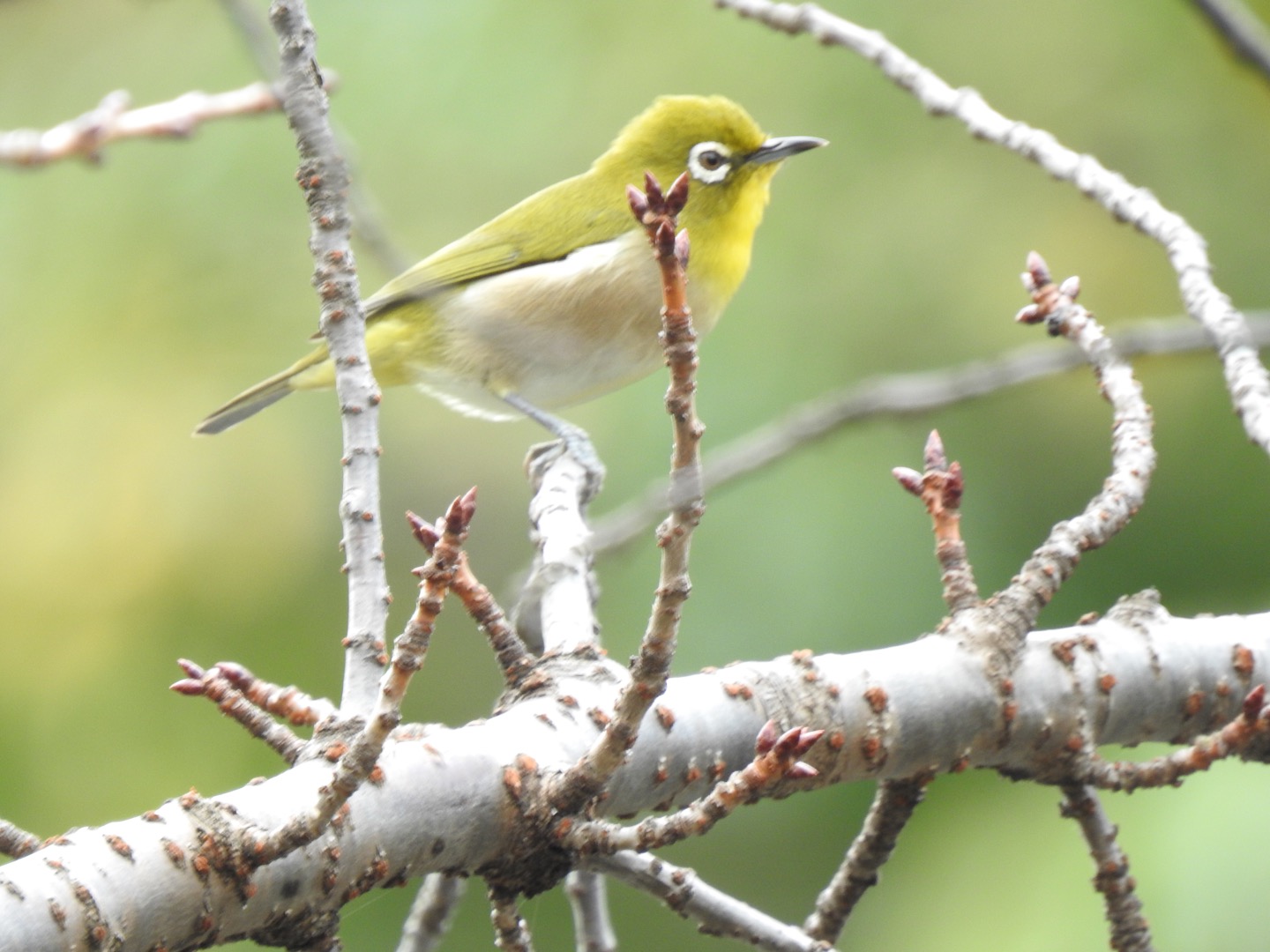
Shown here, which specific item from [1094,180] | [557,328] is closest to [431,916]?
[1094,180]

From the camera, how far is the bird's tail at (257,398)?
405 centimetres

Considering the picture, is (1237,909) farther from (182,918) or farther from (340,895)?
(182,918)

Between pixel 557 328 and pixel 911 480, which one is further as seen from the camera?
pixel 557 328

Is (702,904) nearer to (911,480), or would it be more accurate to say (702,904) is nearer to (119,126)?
(911,480)

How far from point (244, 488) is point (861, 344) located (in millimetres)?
2079

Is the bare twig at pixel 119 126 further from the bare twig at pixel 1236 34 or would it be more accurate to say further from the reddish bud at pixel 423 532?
the bare twig at pixel 1236 34

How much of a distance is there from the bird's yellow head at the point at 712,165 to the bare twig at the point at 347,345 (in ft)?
7.42

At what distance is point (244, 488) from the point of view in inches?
187

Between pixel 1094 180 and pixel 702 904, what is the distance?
140cm

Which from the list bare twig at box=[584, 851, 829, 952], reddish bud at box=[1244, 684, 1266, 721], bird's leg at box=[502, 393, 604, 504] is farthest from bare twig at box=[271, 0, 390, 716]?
bird's leg at box=[502, 393, 604, 504]

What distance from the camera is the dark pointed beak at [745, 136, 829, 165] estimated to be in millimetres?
3963

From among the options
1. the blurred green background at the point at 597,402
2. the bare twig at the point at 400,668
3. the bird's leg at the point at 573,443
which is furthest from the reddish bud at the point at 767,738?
the blurred green background at the point at 597,402

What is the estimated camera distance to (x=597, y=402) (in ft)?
15.9

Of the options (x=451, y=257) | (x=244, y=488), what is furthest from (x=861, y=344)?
(x=244, y=488)
